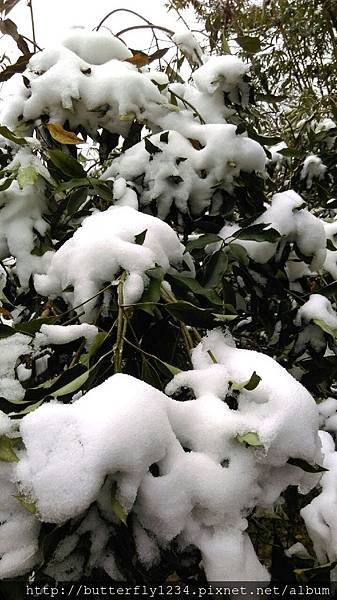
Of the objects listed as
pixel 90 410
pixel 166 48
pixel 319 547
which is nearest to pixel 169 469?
pixel 90 410

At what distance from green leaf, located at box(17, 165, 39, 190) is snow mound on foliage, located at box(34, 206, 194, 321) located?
5.1 inches

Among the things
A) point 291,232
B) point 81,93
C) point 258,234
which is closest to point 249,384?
A: point 258,234

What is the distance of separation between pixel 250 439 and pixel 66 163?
0.56 meters

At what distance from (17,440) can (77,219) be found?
0.51 m

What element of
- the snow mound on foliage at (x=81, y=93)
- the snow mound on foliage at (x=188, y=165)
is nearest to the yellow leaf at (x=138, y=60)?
the snow mound on foliage at (x=81, y=93)

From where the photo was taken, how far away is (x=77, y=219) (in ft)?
3.22

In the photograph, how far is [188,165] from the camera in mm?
998

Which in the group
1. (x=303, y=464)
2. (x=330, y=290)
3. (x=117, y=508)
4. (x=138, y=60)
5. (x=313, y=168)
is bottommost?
(x=313, y=168)

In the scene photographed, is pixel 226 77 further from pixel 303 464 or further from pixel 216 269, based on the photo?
pixel 303 464

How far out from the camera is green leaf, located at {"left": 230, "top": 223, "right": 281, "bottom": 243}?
87 cm

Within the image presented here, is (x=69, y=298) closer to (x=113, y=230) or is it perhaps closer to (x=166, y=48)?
(x=113, y=230)

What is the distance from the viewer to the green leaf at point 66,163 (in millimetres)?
915

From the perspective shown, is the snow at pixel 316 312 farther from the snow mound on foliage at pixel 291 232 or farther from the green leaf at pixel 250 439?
the green leaf at pixel 250 439

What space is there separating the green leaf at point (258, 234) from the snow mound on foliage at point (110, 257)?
10 centimetres
